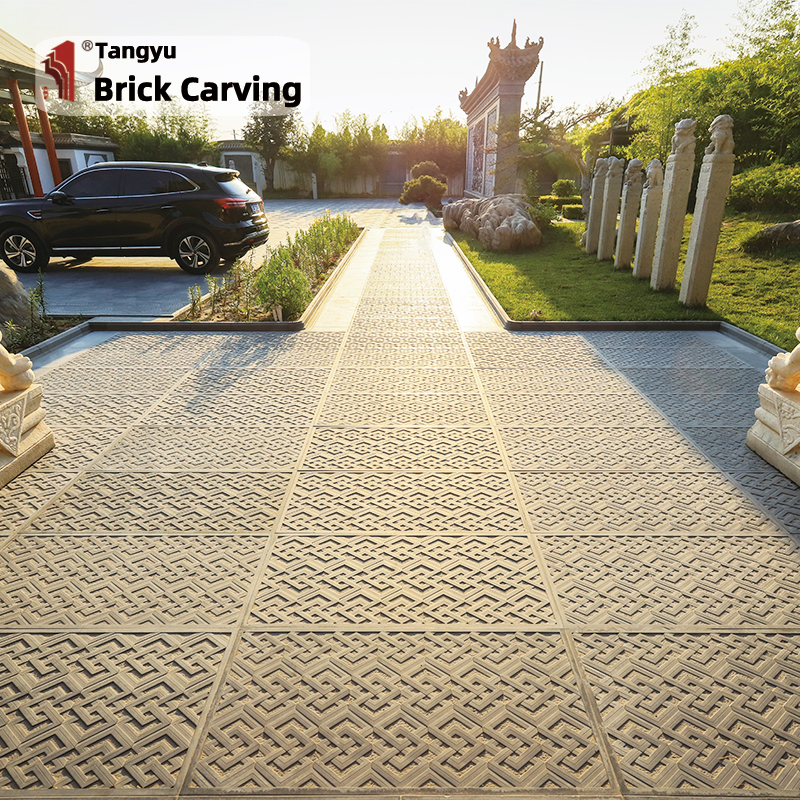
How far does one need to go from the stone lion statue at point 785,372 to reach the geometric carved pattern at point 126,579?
10.9ft

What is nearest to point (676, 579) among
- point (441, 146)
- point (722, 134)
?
point (722, 134)

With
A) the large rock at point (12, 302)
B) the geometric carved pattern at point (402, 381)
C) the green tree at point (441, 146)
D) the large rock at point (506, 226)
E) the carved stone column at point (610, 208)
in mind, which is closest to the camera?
the geometric carved pattern at point (402, 381)

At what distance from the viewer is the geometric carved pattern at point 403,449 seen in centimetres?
362

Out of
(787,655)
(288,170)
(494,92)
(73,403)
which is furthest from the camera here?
(288,170)

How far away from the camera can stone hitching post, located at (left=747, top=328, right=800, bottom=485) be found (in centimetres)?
337

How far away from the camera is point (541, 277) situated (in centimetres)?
976

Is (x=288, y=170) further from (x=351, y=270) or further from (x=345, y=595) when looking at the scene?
(x=345, y=595)

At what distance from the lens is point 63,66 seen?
18.2 metres

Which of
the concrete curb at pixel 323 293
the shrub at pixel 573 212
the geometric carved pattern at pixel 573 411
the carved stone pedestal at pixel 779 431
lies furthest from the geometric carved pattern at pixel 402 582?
the shrub at pixel 573 212

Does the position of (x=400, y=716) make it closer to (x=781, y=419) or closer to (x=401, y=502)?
(x=401, y=502)

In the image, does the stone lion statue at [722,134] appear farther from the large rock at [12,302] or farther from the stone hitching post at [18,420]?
the large rock at [12,302]

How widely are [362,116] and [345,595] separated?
45.8m

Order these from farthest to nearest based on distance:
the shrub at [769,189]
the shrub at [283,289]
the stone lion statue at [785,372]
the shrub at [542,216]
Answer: the shrub at [542,216]
the shrub at [769,189]
the shrub at [283,289]
the stone lion statue at [785,372]

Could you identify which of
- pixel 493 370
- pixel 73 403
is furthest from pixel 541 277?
pixel 73 403
